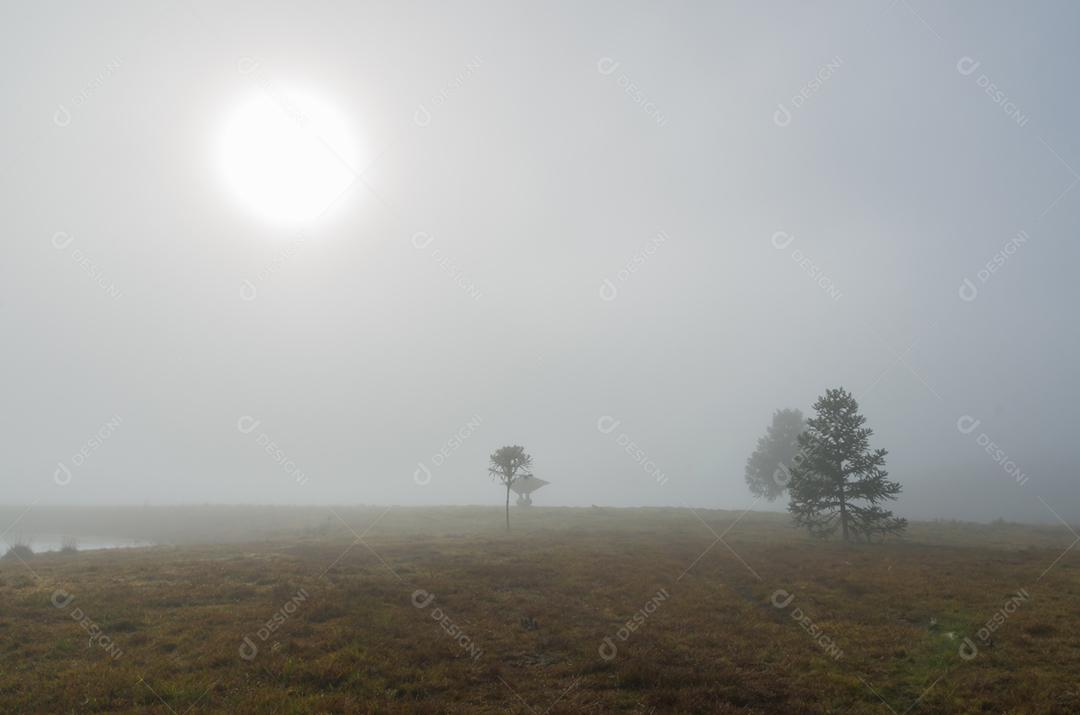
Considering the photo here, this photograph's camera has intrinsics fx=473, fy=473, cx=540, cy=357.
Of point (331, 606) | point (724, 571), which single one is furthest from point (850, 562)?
point (331, 606)

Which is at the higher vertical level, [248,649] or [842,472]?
[842,472]

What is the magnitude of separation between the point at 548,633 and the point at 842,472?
1246 inches

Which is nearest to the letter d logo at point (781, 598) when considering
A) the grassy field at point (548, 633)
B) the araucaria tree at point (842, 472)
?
the grassy field at point (548, 633)

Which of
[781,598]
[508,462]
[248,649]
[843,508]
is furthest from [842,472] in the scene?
[248,649]

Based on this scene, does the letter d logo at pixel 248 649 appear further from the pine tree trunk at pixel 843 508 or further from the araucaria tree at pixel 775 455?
the araucaria tree at pixel 775 455

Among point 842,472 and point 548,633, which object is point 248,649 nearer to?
point 548,633

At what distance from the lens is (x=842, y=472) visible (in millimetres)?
37875

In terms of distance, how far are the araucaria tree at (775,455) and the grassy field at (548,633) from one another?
36.6m

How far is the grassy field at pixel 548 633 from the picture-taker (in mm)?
11547

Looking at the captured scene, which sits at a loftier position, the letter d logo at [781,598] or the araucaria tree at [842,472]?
the araucaria tree at [842,472]

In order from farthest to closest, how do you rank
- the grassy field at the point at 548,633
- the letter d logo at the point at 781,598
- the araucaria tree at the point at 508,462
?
the araucaria tree at the point at 508,462 < the letter d logo at the point at 781,598 < the grassy field at the point at 548,633

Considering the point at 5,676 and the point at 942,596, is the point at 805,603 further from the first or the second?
the point at 5,676

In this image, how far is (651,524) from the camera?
180 feet

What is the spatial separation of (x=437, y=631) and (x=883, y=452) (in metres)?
35.8
